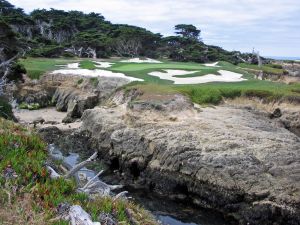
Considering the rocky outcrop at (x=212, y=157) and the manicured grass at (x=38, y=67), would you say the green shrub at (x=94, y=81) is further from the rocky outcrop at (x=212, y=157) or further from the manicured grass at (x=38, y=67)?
the rocky outcrop at (x=212, y=157)

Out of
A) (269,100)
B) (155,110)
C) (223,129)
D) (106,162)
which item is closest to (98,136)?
(106,162)

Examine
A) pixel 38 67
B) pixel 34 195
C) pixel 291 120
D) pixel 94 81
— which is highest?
pixel 34 195

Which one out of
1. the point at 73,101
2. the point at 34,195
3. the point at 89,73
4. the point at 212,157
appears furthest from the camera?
the point at 89,73

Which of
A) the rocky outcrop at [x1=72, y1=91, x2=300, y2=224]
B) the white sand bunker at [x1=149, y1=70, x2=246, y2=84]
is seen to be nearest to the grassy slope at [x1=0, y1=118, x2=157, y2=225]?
the rocky outcrop at [x1=72, y1=91, x2=300, y2=224]

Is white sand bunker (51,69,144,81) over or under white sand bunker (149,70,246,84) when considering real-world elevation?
under

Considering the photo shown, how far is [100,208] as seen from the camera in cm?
828

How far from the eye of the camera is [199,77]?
41.7 m

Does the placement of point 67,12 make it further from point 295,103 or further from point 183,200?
point 183,200

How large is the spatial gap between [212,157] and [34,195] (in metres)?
13.0

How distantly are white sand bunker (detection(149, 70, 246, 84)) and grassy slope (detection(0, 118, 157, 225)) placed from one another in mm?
29860

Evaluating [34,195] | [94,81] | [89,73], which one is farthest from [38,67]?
[34,195]

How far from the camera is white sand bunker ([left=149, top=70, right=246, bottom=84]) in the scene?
3987 cm

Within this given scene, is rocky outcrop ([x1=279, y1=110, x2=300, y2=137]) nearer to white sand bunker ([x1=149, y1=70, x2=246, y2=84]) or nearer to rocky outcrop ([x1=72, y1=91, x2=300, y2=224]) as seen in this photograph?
rocky outcrop ([x1=72, y1=91, x2=300, y2=224])

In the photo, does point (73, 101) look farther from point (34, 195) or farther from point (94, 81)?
point (34, 195)
